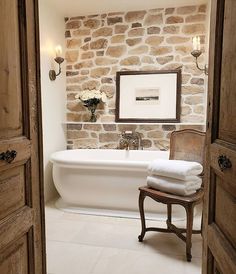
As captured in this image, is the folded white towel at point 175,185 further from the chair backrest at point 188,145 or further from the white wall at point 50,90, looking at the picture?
the white wall at point 50,90

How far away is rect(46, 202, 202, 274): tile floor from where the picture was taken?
6.01ft

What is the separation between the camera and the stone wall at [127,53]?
3.40 meters

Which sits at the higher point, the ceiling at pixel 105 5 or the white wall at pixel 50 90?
the ceiling at pixel 105 5

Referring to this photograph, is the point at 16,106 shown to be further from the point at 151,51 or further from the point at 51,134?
the point at 151,51

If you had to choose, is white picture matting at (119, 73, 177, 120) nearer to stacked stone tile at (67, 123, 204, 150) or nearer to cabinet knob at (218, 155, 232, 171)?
stacked stone tile at (67, 123, 204, 150)

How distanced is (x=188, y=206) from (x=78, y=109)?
2430mm

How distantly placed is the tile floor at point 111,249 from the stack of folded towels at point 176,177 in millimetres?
508

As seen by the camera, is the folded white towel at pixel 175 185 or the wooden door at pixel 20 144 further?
the folded white towel at pixel 175 185

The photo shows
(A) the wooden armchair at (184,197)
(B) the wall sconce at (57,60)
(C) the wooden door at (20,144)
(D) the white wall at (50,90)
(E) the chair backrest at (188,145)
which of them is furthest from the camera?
(B) the wall sconce at (57,60)

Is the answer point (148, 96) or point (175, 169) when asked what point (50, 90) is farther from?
point (175, 169)

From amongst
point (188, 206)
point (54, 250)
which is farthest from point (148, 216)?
point (54, 250)

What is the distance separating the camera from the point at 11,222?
977mm

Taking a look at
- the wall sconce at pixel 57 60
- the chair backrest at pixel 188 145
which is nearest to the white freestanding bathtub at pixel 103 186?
the chair backrest at pixel 188 145

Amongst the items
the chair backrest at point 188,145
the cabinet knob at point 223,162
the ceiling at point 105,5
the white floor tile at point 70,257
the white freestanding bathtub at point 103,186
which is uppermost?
the ceiling at point 105,5
